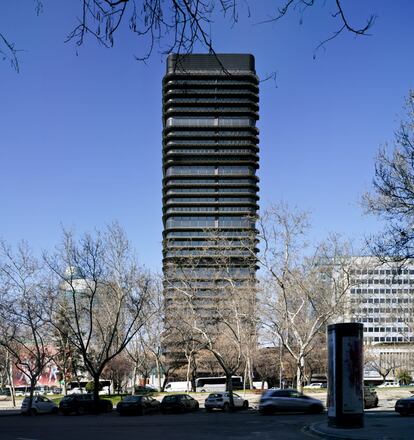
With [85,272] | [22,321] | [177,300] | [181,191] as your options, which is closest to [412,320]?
[177,300]

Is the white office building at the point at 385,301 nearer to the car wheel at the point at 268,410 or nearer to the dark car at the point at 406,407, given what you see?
the dark car at the point at 406,407

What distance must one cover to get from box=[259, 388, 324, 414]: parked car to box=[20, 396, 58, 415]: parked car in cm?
1786

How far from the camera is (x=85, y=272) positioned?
4503 cm

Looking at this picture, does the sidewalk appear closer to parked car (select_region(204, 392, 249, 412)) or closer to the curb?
the curb

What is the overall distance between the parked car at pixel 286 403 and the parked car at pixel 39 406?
1786cm

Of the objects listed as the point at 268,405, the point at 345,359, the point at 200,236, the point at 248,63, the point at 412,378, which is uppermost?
the point at 248,63

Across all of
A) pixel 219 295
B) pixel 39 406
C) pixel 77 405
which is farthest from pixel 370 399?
pixel 39 406

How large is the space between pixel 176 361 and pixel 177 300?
109 feet

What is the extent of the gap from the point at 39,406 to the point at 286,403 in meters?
20.0

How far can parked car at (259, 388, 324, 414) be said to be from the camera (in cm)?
3747

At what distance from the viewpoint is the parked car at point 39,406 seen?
4484cm

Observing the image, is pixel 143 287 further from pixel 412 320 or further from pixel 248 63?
pixel 248 63

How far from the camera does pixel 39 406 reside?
153 ft

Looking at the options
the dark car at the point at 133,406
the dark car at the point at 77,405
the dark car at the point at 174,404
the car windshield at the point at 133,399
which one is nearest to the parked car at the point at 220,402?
the dark car at the point at 174,404
